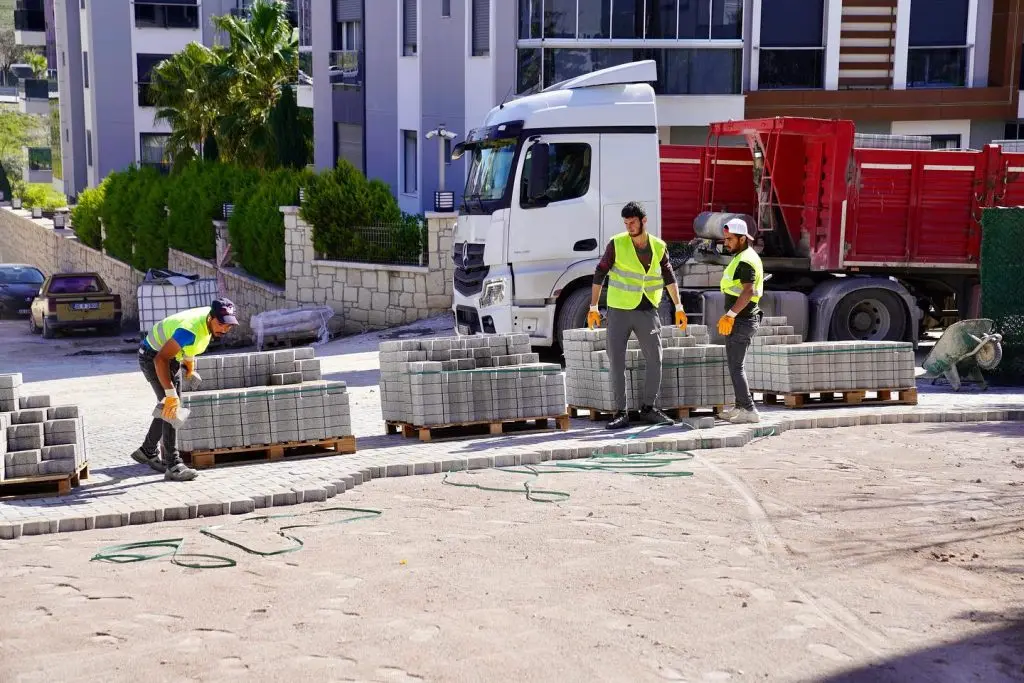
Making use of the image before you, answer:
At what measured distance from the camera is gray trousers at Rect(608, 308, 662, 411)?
12398 millimetres

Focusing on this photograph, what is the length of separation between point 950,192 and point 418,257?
35.9 feet

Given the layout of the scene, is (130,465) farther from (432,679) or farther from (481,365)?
(432,679)

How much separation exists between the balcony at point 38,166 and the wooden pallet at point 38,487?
80.2 metres

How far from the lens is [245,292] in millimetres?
30406

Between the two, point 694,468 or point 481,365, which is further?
point 481,365

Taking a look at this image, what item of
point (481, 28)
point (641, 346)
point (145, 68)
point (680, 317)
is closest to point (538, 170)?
point (680, 317)

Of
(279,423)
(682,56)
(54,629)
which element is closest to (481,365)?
(279,423)

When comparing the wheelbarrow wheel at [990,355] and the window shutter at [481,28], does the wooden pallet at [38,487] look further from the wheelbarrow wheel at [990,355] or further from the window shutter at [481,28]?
the window shutter at [481,28]

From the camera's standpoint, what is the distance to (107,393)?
18.8 meters

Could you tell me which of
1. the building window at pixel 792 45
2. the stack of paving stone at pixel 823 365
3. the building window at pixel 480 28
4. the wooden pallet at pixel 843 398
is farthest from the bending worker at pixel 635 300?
the building window at pixel 792 45

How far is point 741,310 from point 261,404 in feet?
14.8

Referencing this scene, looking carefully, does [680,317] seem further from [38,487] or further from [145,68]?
[145,68]

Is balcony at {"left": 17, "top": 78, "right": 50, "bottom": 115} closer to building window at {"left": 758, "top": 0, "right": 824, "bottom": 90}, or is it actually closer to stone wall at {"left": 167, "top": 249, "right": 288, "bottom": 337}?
stone wall at {"left": 167, "top": 249, "right": 288, "bottom": 337}

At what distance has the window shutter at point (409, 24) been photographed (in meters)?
32.1
